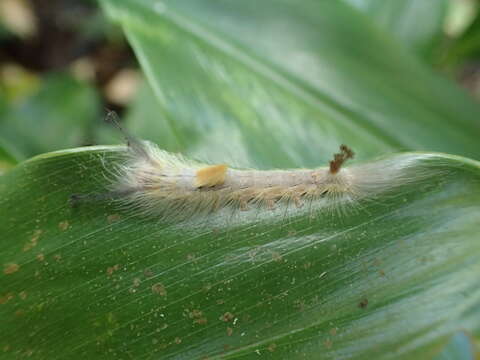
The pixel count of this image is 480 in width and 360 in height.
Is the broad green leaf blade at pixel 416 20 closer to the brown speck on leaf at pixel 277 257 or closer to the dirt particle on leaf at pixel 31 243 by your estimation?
the brown speck on leaf at pixel 277 257

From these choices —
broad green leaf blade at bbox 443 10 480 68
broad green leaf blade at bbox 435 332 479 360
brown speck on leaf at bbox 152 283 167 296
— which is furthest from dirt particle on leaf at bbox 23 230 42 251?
broad green leaf blade at bbox 443 10 480 68

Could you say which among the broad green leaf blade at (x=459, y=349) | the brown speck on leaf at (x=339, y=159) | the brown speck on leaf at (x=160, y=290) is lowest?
the broad green leaf blade at (x=459, y=349)

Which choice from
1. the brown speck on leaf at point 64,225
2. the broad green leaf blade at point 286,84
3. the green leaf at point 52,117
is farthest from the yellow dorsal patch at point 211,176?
the green leaf at point 52,117

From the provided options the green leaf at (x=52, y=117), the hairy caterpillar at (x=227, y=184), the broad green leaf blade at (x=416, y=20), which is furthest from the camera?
the green leaf at (x=52, y=117)

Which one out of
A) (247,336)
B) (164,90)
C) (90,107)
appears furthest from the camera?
(90,107)

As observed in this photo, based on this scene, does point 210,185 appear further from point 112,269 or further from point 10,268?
point 10,268

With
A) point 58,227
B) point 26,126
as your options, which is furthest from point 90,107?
point 58,227

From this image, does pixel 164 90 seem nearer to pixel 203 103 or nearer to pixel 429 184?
pixel 203 103
